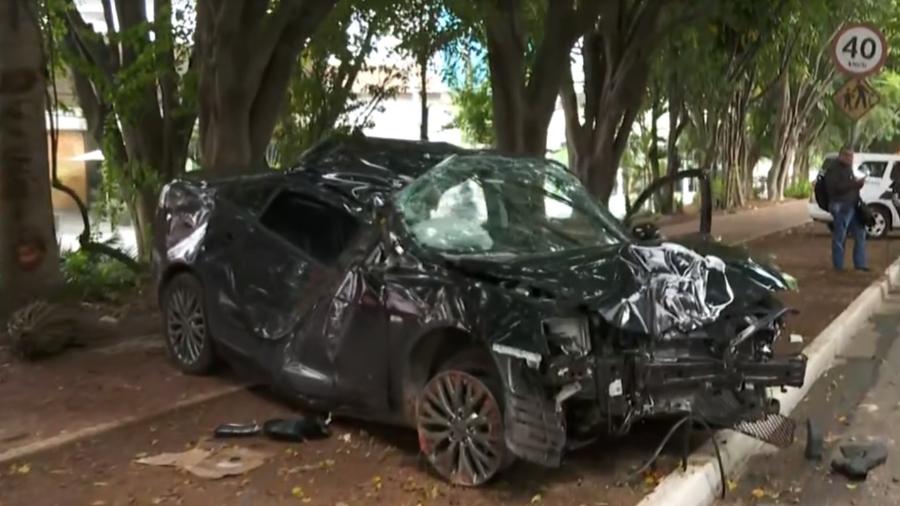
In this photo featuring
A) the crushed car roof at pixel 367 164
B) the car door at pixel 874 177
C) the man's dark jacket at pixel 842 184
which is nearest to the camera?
the crushed car roof at pixel 367 164

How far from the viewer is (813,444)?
6.70m

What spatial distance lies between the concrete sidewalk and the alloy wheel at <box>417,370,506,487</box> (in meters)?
12.8

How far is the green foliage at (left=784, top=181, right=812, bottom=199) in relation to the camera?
153 ft

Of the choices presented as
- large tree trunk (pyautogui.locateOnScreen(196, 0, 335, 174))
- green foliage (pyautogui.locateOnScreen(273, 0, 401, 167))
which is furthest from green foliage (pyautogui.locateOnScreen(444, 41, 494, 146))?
large tree trunk (pyautogui.locateOnScreen(196, 0, 335, 174))

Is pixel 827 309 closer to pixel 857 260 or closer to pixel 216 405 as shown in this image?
pixel 857 260

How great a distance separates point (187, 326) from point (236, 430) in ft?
5.18

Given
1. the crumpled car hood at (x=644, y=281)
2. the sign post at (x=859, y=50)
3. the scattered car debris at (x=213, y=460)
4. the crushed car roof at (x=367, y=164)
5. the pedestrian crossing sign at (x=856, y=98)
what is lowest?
the scattered car debris at (x=213, y=460)

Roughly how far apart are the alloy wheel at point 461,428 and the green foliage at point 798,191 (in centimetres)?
4280

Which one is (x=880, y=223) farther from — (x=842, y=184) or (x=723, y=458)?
(x=723, y=458)

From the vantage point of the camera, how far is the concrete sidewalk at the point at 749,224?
2172 cm

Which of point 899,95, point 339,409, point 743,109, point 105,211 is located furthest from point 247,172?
point 899,95

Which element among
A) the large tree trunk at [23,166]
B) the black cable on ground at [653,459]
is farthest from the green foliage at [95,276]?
the black cable on ground at [653,459]

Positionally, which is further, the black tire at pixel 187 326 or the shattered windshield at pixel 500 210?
the black tire at pixel 187 326

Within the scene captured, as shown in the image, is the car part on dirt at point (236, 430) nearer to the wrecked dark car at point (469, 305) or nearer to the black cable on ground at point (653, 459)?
the wrecked dark car at point (469, 305)
